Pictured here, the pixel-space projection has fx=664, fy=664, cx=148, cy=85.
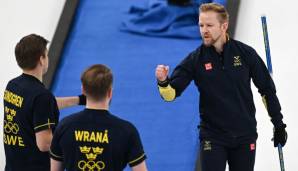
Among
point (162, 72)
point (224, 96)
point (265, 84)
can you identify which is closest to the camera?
point (162, 72)

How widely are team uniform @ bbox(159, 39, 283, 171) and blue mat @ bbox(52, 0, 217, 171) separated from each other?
125cm

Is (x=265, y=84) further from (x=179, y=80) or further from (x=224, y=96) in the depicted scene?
(x=179, y=80)

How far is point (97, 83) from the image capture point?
3.01 m

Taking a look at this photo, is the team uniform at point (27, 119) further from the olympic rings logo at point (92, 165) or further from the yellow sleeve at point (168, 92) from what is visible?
the yellow sleeve at point (168, 92)

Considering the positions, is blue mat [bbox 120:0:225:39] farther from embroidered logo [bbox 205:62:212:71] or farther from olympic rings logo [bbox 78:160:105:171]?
olympic rings logo [bbox 78:160:105:171]

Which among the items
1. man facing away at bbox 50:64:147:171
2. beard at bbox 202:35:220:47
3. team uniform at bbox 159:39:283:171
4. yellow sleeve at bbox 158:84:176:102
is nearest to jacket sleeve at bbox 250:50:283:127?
team uniform at bbox 159:39:283:171

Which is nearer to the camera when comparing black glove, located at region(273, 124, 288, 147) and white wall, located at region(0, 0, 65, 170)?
black glove, located at region(273, 124, 288, 147)

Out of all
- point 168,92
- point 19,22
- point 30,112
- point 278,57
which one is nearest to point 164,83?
point 168,92

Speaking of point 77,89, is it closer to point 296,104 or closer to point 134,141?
point 296,104

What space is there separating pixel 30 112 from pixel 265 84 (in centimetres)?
142

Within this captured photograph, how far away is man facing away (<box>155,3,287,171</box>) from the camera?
12.7 feet

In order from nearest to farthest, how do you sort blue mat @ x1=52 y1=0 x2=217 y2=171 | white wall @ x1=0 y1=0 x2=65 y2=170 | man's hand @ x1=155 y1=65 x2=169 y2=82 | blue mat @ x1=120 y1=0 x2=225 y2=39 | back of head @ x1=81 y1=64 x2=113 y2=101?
1. back of head @ x1=81 y1=64 x2=113 y2=101
2. man's hand @ x1=155 y1=65 x2=169 y2=82
3. blue mat @ x1=52 y1=0 x2=217 y2=171
4. white wall @ x1=0 y1=0 x2=65 y2=170
5. blue mat @ x1=120 y1=0 x2=225 y2=39

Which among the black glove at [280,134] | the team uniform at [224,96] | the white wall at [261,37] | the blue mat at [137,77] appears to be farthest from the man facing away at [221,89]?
the white wall at [261,37]

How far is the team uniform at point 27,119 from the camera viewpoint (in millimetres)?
3430
